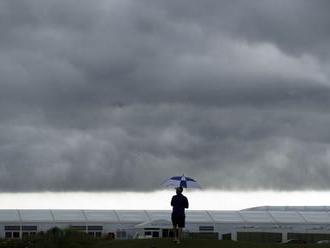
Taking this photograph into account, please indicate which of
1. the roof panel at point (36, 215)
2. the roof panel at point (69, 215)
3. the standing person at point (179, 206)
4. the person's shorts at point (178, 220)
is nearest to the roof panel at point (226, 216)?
the roof panel at point (69, 215)

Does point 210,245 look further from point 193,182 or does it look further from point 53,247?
point 53,247

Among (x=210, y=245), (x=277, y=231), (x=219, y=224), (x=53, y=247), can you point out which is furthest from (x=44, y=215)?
(x=210, y=245)

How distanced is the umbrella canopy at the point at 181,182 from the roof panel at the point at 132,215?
4824cm

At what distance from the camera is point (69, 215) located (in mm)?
77375

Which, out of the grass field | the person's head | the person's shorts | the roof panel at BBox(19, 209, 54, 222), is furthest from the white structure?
the person's head

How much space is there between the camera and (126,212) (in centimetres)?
8019

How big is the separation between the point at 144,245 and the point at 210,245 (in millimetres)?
2396

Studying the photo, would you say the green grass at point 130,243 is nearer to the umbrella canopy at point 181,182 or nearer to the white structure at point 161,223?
the umbrella canopy at point 181,182

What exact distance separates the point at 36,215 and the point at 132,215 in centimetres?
928

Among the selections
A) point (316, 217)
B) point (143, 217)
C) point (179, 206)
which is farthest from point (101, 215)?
point (179, 206)

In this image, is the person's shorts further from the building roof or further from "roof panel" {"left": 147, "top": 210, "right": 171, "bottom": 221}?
"roof panel" {"left": 147, "top": 210, "right": 171, "bottom": 221}

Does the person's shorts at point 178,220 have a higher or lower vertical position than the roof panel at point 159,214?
lower

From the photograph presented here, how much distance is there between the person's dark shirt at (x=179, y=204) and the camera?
2696 centimetres

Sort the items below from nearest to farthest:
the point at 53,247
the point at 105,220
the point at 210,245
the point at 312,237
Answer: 1. the point at 210,245
2. the point at 53,247
3. the point at 312,237
4. the point at 105,220
